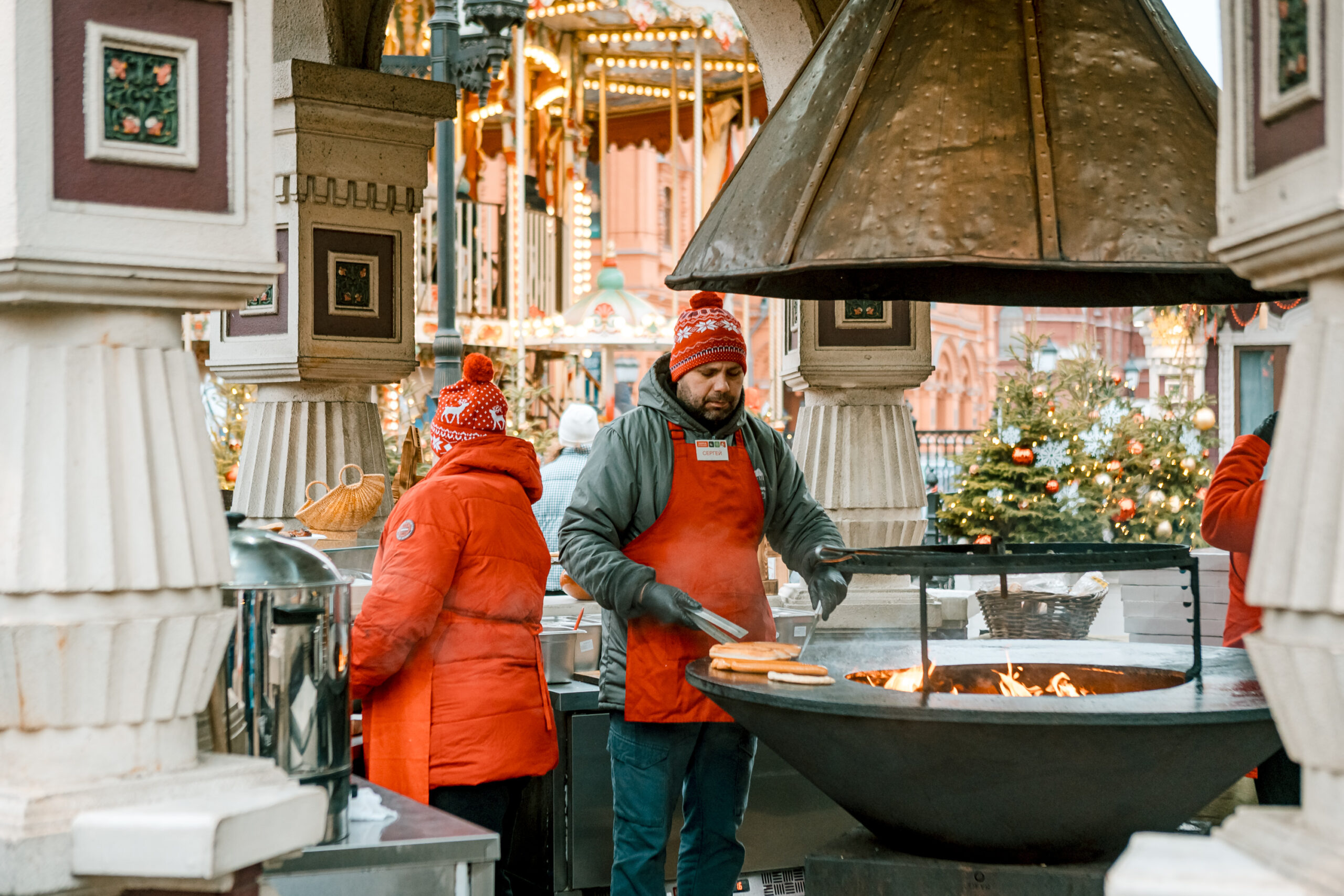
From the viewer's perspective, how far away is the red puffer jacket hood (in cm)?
387

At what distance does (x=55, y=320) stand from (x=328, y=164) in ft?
12.9

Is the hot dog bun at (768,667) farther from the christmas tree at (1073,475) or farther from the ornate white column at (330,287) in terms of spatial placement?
the christmas tree at (1073,475)

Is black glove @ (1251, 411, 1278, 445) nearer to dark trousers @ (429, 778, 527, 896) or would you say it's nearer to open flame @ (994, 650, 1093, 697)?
open flame @ (994, 650, 1093, 697)

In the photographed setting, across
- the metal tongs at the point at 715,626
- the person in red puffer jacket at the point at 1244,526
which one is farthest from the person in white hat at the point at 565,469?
the person in red puffer jacket at the point at 1244,526

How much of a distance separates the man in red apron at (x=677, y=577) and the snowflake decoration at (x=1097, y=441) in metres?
7.20

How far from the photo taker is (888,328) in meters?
6.24

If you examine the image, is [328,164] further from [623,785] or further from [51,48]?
[51,48]

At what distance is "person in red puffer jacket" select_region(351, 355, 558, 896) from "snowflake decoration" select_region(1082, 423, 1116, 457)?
25.8 feet

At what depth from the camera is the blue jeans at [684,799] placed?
3.95 m

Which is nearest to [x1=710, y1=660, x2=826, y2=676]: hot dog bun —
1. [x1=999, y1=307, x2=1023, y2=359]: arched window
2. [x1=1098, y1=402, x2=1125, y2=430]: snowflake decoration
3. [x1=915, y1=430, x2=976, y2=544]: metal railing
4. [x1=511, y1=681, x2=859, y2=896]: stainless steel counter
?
[x1=511, y1=681, x2=859, y2=896]: stainless steel counter

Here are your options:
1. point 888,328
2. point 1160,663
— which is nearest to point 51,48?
point 1160,663

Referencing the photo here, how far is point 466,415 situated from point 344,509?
1990 millimetres

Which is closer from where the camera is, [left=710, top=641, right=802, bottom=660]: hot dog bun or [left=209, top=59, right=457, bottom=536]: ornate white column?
[left=710, top=641, right=802, bottom=660]: hot dog bun

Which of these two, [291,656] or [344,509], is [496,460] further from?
[344,509]
